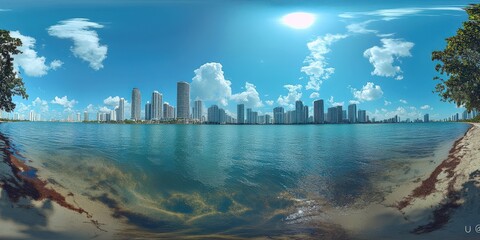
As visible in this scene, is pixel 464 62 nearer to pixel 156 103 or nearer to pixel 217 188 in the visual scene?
pixel 217 188

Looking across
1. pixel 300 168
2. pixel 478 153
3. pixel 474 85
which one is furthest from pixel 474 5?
pixel 300 168

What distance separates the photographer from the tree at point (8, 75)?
18359mm

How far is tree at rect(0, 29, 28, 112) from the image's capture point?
18359mm

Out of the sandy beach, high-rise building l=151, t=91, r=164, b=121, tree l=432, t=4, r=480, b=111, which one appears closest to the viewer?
the sandy beach

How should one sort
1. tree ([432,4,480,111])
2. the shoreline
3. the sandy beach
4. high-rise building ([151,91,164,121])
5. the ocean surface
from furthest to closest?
high-rise building ([151,91,164,121]), tree ([432,4,480,111]), the ocean surface, the sandy beach, the shoreline

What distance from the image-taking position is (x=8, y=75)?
65.7 ft

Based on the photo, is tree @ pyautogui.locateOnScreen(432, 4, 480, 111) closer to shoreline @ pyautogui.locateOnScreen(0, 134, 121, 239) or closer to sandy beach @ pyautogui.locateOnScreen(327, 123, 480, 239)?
sandy beach @ pyautogui.locateOnScreen(327, 123, 480, 239)

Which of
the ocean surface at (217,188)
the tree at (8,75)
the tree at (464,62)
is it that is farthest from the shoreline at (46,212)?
the tree at (464,62)

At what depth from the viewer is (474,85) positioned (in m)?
17.1

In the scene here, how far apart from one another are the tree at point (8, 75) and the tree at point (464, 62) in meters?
28.7

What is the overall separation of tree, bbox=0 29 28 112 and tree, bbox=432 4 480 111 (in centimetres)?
2873

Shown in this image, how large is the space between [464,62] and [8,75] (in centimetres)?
3191

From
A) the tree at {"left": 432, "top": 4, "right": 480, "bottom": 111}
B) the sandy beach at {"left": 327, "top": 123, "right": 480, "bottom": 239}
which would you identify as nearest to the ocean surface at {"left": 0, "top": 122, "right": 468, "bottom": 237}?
the sandy beach at {"left": 327, "top": 123, "right": 480, "bottom": 239}

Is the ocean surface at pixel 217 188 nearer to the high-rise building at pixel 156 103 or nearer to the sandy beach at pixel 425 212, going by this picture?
the sandy beach at pixel 425 212
